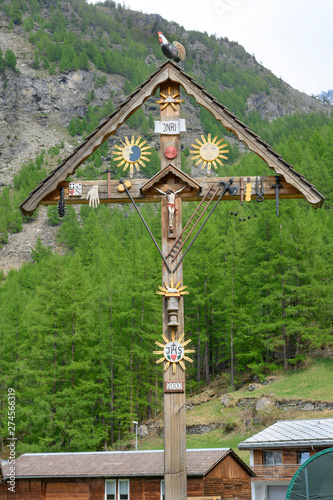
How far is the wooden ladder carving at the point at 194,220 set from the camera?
10.9 m

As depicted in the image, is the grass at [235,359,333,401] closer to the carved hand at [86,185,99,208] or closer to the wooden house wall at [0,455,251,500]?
the wooden house wall at [0,455,251,500]

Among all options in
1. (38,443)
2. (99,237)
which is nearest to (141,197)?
(38,443)

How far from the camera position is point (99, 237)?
86.5m

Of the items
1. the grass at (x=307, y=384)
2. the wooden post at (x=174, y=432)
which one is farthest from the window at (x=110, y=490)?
the wooden post at (x=174, y=432)

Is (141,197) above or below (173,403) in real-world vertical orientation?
above

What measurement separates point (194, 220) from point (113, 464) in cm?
1699

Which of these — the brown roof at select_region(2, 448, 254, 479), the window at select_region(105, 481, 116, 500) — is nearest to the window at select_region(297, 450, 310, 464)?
the brown roof at select_region(2, 448, 254, 479)

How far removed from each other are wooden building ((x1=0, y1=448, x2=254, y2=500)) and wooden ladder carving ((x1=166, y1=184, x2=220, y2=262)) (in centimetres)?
1586

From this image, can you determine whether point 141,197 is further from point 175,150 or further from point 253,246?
point 253,246

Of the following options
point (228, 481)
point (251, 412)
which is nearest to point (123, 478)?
point (228, 481)

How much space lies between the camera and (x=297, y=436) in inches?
925

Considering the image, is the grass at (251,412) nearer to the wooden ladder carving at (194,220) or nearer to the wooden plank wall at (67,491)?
the wooden plank wall at (67,491)

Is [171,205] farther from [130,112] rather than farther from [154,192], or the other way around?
[130,112]

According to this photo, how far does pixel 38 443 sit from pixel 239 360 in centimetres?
1595
